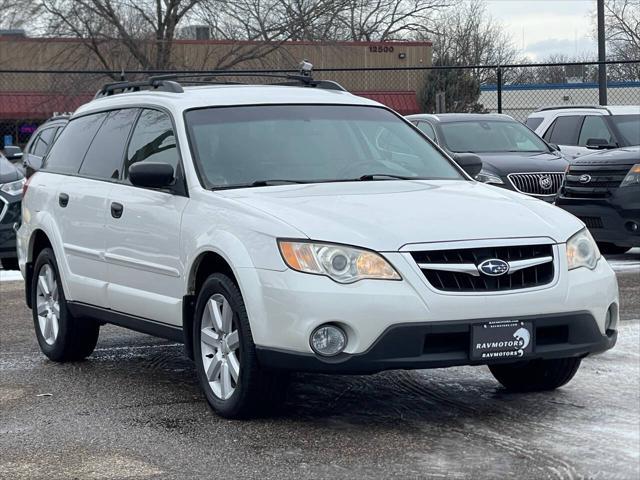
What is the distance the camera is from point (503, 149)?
1579 centimetres

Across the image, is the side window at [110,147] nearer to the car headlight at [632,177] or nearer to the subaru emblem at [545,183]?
the car headlight at [632,177]

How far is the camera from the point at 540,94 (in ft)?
148

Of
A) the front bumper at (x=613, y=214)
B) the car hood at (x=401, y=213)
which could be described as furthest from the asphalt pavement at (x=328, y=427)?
the front bumper at (x=613, y=214)

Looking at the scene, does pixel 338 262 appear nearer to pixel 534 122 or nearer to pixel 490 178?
pixel 490 178

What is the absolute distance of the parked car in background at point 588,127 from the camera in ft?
57.1

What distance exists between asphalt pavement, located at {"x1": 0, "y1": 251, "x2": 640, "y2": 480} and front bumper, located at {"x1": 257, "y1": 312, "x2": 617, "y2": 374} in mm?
333

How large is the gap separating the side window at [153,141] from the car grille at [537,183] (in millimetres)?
7993

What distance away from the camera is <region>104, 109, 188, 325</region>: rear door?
6.48 m

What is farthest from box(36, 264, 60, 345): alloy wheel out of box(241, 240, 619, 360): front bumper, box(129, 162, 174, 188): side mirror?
box(241, 240, 619, 360): front bumper

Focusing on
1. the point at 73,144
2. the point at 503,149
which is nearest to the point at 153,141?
the point at 73,144

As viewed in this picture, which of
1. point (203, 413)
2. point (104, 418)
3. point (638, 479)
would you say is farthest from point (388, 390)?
point (638, 479)

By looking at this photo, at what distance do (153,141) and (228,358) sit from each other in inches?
66.7

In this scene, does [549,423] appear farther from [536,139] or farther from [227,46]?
[227,46]

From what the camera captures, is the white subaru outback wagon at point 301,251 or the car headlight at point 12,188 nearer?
the white subaru outback wagon at point 301,251
